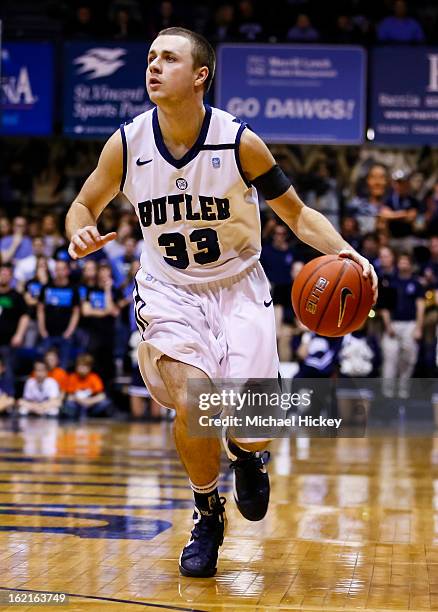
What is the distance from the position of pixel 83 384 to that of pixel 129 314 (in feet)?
3.18

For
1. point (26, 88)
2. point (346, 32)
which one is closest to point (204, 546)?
point (26, 88)

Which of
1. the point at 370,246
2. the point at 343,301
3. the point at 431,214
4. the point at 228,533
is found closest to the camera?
the point at 343,301

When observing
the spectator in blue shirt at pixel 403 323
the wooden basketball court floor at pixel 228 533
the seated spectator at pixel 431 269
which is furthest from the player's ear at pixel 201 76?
the seated spectator at pixel 431 269

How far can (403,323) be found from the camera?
43.1ft

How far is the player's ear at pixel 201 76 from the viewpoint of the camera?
4812 mm

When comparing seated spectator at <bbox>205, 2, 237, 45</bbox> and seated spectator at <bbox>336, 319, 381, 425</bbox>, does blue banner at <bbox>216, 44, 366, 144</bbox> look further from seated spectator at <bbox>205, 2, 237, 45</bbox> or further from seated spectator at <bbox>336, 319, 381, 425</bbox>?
seated spectator at <bbox>336, 319, 381, 425</bbox>

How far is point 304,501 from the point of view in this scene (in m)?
6.89

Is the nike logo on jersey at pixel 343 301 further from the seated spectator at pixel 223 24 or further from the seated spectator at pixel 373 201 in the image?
the seated spectator at pixel 223 24

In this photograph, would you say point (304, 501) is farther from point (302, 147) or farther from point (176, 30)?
point (302, 147)

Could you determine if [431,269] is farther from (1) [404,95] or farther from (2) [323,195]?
(1) [404,95]

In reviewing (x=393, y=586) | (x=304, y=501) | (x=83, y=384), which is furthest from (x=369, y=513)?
(x=83, y=384)

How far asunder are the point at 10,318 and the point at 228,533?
310 inches

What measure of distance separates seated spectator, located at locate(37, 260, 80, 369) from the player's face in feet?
27.7

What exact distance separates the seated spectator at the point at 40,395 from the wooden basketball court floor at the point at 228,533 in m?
2.94
